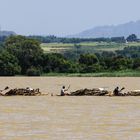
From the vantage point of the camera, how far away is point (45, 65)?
3031 inches

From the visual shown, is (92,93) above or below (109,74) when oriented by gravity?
above
